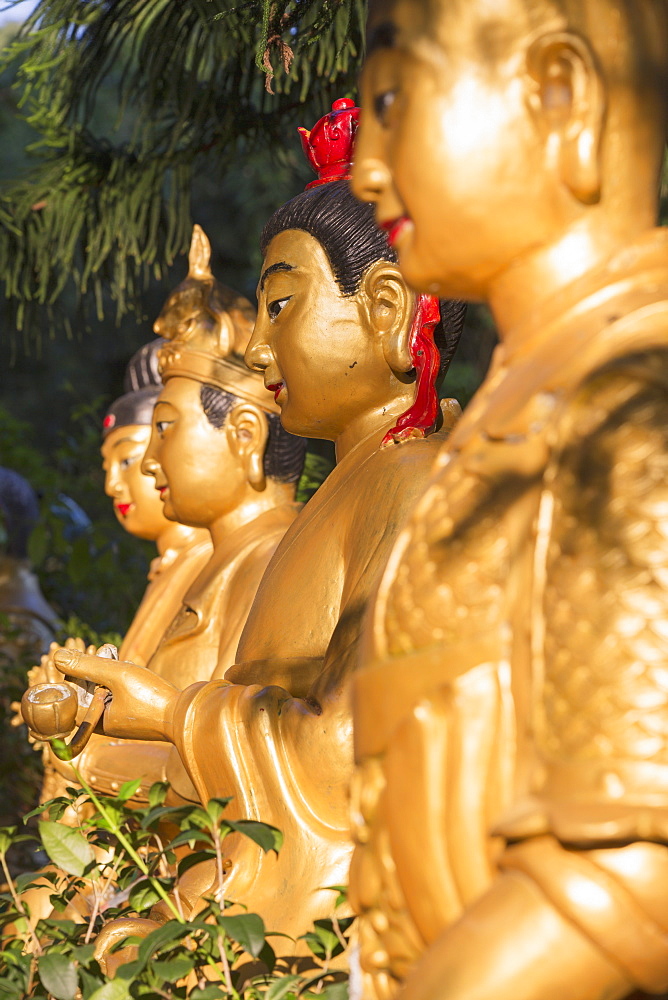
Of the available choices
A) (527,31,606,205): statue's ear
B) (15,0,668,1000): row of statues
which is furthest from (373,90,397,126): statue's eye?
(527,31,606,205): statue's ear

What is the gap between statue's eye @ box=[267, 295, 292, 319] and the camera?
7.40ft

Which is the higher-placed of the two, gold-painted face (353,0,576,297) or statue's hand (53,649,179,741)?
gold-painted face (353,0,576,297)

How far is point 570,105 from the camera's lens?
3.70 feet

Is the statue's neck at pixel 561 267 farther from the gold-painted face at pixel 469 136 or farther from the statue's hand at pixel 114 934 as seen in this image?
the statue's hand at pixel 114 934

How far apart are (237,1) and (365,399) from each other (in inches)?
47.4

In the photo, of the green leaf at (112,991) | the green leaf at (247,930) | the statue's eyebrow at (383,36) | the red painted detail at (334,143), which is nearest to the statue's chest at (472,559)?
the statue's eyebrow at (383,36)

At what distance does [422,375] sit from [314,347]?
222mm

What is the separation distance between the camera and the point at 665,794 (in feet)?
2.97

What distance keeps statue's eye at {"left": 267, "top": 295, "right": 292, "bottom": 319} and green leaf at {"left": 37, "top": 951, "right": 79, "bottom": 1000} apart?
1.20m

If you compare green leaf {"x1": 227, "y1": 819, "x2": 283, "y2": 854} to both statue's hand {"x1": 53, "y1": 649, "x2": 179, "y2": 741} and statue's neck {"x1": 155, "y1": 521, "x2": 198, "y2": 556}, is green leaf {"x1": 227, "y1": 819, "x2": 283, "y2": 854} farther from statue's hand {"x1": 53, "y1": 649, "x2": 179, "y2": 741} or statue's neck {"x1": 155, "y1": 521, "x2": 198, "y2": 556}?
statue's neck {"x1": 155, "y1": 521, "x2": 198, "y2": 556}

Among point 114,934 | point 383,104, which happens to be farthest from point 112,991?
point 383,104

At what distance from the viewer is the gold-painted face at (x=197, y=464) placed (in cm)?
321

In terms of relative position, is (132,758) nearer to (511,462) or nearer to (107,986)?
(107,986)

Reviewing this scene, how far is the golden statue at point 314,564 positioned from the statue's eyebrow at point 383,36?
32.5 inches
